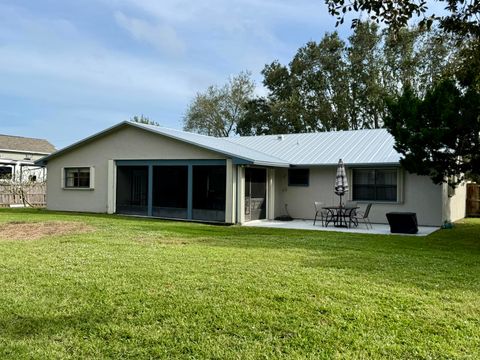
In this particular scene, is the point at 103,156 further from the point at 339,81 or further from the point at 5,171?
the point at 339,81

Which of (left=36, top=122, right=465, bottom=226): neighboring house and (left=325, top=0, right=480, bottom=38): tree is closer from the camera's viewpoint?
(left=325, top=0, right=480, bottom=38): tree

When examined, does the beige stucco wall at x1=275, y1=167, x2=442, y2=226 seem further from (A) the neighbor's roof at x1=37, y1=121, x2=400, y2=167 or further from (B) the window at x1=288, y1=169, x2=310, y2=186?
(A) the neighbor's roof at x1=37, y1=121, x2=400, y2=167

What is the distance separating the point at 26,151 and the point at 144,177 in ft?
52.3

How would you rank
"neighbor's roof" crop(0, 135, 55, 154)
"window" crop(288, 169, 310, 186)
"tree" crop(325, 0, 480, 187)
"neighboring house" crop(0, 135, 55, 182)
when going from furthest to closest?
"neighbor's roof" crop(0, 135, 55, 154) < "neighboring house" crop(0, 135, 55, 182) < "window" crop(288, 169, 310, 186) < "tree" crop(325, 0, 480, 187)

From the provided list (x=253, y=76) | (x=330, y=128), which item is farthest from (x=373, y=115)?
(x=253, y=76)

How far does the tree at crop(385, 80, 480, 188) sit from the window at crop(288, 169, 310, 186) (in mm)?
5385

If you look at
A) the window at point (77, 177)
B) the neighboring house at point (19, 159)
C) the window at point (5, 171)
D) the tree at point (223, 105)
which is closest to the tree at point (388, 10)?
the window at point (77, 177)

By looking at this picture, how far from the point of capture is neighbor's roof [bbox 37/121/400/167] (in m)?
15.7

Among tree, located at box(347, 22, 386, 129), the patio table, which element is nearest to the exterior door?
the patio table

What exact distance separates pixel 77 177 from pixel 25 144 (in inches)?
641

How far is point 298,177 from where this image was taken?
17.6 metres

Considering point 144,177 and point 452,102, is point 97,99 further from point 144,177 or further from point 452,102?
point 452,102

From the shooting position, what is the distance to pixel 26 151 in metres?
31.1

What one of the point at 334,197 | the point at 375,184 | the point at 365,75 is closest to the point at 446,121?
the point at 375,184
